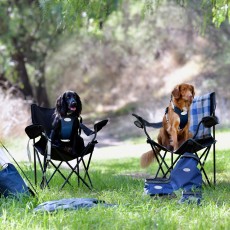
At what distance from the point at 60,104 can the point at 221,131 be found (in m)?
6.38

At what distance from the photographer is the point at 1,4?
50.1 ft

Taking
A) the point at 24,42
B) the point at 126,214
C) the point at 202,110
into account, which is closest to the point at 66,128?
the point at 202,110

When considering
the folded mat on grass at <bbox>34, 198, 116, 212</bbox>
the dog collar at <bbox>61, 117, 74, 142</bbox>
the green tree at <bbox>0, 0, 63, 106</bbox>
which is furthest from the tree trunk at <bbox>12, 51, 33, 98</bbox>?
the folded mat on grass at <bbox>34, 198, 116, 212</bbox>

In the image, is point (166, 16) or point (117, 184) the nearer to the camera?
point (117, 184)

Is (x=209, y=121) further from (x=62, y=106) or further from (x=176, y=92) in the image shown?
(x=62, y=106)

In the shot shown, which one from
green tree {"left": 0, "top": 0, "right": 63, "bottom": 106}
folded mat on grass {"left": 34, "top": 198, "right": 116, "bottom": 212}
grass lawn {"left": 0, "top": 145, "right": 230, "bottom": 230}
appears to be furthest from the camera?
green tree {"left": 0, "top": 0, "right": 63, "bottom": 106}

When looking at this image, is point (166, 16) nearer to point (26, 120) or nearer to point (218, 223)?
point (26, 120)

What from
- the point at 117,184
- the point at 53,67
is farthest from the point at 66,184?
the point at 53,67

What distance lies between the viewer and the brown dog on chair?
5.25 meters

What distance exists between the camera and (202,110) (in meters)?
5.63

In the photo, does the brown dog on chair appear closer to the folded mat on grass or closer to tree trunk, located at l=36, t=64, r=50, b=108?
the folded mat on grass

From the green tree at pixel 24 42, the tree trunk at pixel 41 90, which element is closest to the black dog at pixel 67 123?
the green tree at pixel 24 42

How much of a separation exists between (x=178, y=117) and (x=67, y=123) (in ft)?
3.56

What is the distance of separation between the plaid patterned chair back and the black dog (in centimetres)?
121
